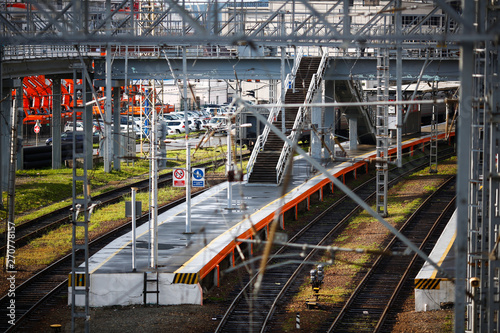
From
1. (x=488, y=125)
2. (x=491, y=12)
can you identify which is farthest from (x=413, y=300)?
(x=491, y=12)

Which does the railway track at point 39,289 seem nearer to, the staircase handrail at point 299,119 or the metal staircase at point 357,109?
the staircase handrail at point 299,119

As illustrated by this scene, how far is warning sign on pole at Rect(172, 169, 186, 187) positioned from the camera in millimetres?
16328

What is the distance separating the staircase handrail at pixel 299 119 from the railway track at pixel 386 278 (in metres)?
4.50

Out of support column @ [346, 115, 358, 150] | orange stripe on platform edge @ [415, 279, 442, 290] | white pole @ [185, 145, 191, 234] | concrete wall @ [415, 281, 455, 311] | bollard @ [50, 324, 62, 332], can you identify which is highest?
support column @ [346, 115, 358, 150]

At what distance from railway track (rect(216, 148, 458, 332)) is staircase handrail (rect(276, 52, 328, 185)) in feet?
7.02

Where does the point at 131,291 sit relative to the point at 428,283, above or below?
below

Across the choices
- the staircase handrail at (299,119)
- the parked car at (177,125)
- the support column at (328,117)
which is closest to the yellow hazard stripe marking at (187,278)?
the staircase handrail at (299,119)

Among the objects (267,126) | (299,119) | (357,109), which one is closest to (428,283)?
(267,126)

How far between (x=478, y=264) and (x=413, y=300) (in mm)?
3740

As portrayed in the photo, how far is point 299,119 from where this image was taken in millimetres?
25453

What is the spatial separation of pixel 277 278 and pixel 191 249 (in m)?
1.80

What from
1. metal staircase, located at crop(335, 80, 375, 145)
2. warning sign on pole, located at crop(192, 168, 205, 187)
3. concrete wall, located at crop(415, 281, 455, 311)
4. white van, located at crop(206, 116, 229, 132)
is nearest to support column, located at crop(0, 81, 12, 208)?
white van, located at crop(206, 116, 229, 132)

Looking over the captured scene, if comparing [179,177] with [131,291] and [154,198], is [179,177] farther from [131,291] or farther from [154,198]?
[131,291]

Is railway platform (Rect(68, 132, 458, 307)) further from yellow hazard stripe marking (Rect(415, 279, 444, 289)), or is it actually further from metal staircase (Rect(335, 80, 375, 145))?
metal staircase (Rect(335, 80, 375, 145))
